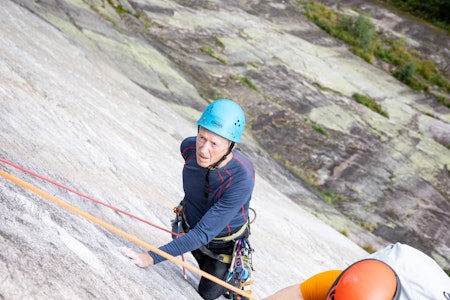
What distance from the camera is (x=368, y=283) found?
249 centimetres

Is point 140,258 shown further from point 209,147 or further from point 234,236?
point 209,147

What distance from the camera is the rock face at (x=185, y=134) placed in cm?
397

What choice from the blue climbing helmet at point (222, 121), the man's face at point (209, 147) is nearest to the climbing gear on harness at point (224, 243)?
the man's face at point (209, 147)

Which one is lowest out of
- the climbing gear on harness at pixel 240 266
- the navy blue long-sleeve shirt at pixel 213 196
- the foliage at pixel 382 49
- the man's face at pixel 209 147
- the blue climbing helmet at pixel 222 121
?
the foliage at pixel 382 49

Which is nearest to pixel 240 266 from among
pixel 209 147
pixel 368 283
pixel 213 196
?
pixel 213 196

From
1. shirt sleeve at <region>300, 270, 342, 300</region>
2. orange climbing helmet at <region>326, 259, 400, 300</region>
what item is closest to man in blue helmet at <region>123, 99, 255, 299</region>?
shirt sleeve at <region>300, 270, 342, 300</region>

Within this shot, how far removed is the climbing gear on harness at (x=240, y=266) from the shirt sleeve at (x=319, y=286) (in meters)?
1.56

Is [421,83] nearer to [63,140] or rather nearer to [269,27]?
[269,27]

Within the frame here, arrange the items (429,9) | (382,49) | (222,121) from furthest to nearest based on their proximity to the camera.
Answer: (429,9)
(382,49)
(222,121)

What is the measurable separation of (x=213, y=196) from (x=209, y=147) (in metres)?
0.50

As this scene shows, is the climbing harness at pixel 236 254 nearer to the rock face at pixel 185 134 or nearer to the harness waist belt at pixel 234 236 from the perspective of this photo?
the harness waist belt at pixel 234 236

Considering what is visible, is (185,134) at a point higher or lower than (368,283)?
lower

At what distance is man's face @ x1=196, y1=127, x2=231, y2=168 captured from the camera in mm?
4164

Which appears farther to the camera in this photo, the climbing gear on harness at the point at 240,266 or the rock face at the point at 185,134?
the climbing gear on harness at the point at 240,266
